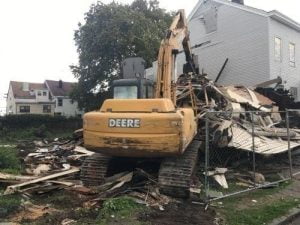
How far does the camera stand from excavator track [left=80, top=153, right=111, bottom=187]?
32.3ft

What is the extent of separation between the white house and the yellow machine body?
51.8 ft

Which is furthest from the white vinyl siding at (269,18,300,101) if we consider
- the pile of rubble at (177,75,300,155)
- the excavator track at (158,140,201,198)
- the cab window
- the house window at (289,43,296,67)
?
the excavator track at (158,140,201,198)

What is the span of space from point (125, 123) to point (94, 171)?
1645 mm

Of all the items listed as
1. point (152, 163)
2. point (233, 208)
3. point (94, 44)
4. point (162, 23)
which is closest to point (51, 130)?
point (94, 44)

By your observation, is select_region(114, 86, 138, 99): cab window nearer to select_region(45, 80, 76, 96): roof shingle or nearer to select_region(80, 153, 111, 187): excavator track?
select_region(80, 153, 111, 187): excavator track

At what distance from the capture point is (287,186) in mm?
10648

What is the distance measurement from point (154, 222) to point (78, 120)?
3357 cm

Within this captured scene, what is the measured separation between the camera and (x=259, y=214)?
8.06 meters

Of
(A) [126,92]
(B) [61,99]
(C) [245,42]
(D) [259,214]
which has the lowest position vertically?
(D) [259,214]

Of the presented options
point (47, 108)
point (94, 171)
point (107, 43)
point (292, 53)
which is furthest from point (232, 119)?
point (47, 108)

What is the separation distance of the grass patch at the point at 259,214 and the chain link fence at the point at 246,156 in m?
0.95

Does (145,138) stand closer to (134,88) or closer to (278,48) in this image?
(134,88)

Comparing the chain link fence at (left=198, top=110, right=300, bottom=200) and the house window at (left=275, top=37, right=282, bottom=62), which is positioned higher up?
the house window at (left=275, top=37, right=282, bottom=62)

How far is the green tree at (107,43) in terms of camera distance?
3547 centimetres
